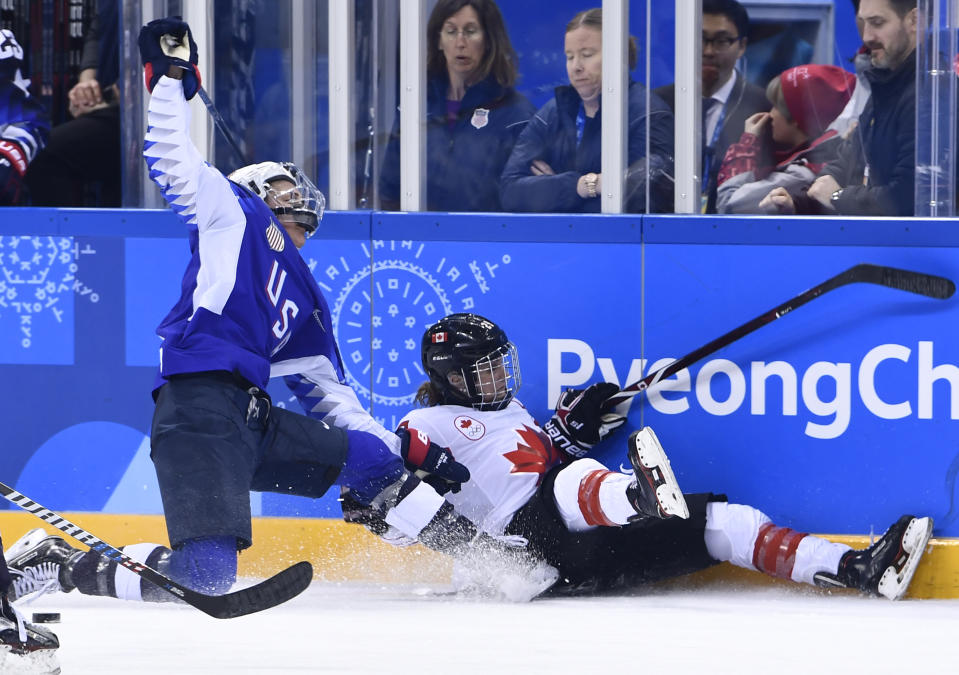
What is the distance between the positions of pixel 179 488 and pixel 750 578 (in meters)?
1.53

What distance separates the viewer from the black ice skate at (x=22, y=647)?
2301mm

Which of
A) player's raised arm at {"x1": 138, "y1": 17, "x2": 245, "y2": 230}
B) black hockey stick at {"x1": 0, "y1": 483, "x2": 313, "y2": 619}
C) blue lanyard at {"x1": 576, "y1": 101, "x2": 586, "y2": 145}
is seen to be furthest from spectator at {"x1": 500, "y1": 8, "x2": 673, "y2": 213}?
black hockey stick at {"x1": 0, "y1": 483, "x2": 313, "y2": 619}

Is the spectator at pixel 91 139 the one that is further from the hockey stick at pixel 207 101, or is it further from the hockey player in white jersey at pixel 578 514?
the hockey player in white jersey at pixel 578 514

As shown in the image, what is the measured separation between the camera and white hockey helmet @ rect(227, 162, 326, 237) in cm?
334

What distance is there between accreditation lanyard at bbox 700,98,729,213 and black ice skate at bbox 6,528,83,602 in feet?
6.18

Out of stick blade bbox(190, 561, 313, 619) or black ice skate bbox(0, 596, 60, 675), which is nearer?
black ice skate bbox(0, 596, 60, 675)

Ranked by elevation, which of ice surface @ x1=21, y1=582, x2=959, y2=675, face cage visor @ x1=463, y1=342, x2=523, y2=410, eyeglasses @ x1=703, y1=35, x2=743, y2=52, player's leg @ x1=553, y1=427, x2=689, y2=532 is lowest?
ice surface @ x1=21, y1=582, x2=959, y2=675

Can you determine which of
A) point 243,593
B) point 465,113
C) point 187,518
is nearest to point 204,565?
point 187,518

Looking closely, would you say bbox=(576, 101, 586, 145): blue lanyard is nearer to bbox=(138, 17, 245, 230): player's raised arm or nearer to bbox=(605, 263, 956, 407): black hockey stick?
bbox=(605, 263, 956, 407): black hockey stick

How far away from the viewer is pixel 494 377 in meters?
3.51

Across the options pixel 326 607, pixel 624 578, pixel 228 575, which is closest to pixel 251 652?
pixel 228 575

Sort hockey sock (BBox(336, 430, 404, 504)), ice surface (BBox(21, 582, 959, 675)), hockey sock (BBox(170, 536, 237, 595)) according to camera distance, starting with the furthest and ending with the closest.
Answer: hockey sock (BBox(336, 430, 404, 504)), hockey sock (BBox(170, 536, 237, 595)), ice surface (BBox(21, 582, 959, 675))

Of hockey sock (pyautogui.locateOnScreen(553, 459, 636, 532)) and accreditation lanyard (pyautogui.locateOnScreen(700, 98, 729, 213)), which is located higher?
accreditation lanyard (pyautogui.locateOnScreen(700, 98, 729, 213))

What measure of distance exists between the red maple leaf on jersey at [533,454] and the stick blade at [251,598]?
918mm
